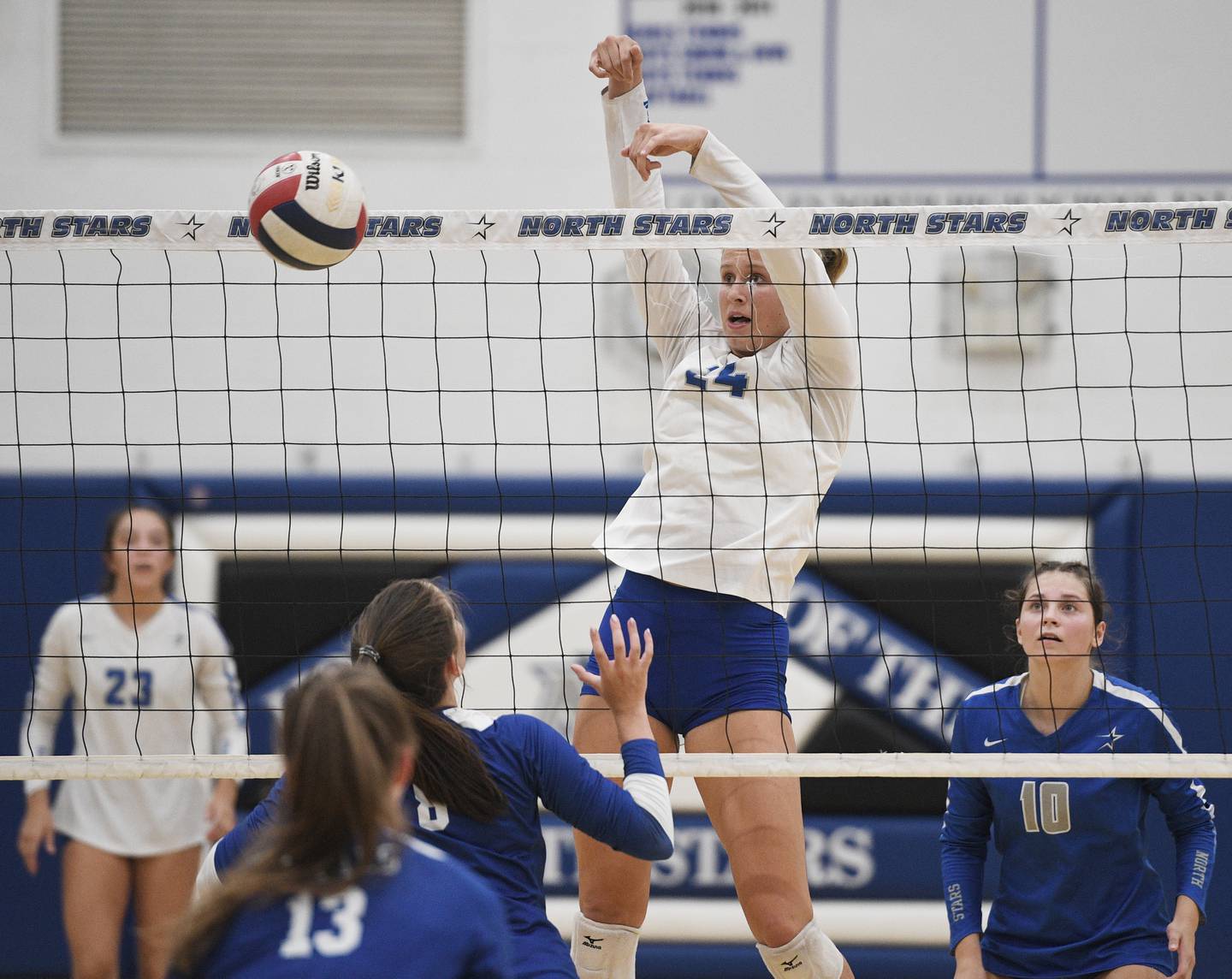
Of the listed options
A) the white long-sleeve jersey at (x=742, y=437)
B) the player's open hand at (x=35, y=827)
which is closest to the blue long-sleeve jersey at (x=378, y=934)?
the white long-sleeve jersey at (x=742, y=437)

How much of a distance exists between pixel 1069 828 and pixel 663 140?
6.75 ft

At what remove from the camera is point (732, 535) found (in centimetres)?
351

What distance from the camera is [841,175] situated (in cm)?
712

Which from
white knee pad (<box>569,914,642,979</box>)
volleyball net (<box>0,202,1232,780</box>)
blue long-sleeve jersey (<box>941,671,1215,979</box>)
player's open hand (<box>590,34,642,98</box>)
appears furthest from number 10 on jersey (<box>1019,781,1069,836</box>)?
player's open hand (<box>590,34,642,98</box>)

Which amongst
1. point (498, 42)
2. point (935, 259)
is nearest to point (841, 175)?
point (935, 259)

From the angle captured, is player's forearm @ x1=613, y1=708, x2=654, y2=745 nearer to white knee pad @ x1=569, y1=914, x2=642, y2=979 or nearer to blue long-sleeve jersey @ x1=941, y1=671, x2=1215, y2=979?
white knee pad @ x1=569, y1=914, x2=642, y2=979

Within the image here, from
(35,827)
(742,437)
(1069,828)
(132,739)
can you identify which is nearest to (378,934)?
(742,437)

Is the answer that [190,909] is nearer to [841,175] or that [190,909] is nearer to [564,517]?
[564,517]

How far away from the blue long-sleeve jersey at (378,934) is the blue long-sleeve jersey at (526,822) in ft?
2.20

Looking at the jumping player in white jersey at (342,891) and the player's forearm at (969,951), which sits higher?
the jumping player in white jersey at (342,891)

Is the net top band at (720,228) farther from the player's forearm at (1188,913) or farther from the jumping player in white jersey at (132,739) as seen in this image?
the jumping player in white jersey at (132,739)

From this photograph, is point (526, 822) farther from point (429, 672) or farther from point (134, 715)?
point (134, 715)

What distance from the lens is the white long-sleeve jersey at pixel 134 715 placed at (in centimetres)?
553

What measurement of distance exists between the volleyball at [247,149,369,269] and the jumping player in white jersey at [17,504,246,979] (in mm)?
2426
